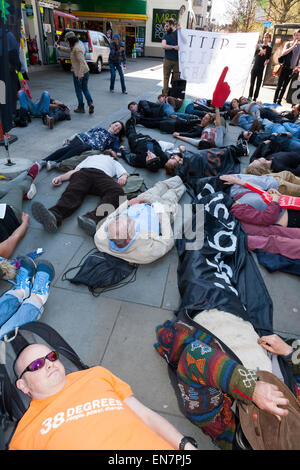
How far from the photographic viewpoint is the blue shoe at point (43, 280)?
233 centimetres

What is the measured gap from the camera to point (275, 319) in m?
2.41

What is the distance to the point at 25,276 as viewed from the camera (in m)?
2.46

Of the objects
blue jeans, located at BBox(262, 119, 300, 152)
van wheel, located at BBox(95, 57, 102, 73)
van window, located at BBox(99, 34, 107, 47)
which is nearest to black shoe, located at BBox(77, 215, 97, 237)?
blue jeans, located at BBox(262, 119, 300, 152)

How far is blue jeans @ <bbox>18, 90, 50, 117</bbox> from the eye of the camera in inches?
255

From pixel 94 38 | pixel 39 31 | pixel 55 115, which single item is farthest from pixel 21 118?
pixel 39 31

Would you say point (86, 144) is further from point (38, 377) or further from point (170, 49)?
point (170, 49)

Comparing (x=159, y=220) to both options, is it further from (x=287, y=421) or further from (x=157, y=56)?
(x=157, y=56)

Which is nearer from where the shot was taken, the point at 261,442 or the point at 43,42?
the point at 261,442

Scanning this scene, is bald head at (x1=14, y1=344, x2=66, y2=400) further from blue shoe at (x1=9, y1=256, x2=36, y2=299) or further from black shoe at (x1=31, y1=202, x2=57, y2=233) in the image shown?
black shoe at (x1=31, y1=202, x2=57, y2=233)

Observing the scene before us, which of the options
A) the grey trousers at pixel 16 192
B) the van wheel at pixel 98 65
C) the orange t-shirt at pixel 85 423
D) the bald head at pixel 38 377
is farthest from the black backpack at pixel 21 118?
the van wheel at pixel 98 65

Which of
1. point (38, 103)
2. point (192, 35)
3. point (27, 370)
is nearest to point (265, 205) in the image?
point (27, 370)

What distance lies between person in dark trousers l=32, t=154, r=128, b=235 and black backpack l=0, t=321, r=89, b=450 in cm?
150

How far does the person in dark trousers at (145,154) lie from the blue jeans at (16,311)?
313 centimetres

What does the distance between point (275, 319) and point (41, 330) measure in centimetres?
189
